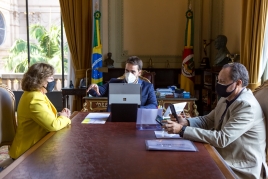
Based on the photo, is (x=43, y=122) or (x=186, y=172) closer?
(x=186, y=172)

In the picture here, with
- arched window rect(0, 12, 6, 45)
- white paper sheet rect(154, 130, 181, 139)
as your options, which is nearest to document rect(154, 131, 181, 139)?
white paper sheet rect(154, 130, 181, 139)

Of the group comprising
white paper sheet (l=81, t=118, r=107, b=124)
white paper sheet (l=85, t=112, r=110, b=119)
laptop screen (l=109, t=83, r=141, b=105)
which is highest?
laptop screen (l=109, t=83, r=141, b=105)

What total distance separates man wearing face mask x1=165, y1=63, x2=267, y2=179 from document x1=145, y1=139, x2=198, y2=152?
0.06m

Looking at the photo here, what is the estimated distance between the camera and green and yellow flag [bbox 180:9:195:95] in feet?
17.3

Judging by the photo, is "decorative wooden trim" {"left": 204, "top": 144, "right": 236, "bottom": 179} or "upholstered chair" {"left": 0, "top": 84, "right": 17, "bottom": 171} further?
"upholstered chair" {"left": 0, "top": 84, "right": 17, "bottom": 171}

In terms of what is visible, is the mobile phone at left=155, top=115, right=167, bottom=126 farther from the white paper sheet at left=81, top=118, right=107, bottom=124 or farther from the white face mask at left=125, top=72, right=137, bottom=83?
the white face mask at left=125, top=72, right=137, bottom=83

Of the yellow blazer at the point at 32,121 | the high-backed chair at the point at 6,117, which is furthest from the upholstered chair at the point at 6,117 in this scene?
the yellow blazer at the point at 32,121

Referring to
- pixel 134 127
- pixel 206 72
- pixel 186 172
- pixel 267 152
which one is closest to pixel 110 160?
pixel 186 172

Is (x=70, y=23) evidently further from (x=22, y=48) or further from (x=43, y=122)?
(x=43, y=122)

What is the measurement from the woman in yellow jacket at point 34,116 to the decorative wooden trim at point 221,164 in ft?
3.29

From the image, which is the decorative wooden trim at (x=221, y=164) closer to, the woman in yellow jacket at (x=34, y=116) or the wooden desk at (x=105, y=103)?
the woman in yellow jacket at (x=34, y=116)

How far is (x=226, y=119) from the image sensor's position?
209 cm

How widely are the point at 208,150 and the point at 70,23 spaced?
14.3 feet

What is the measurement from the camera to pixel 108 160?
160 centimetres
